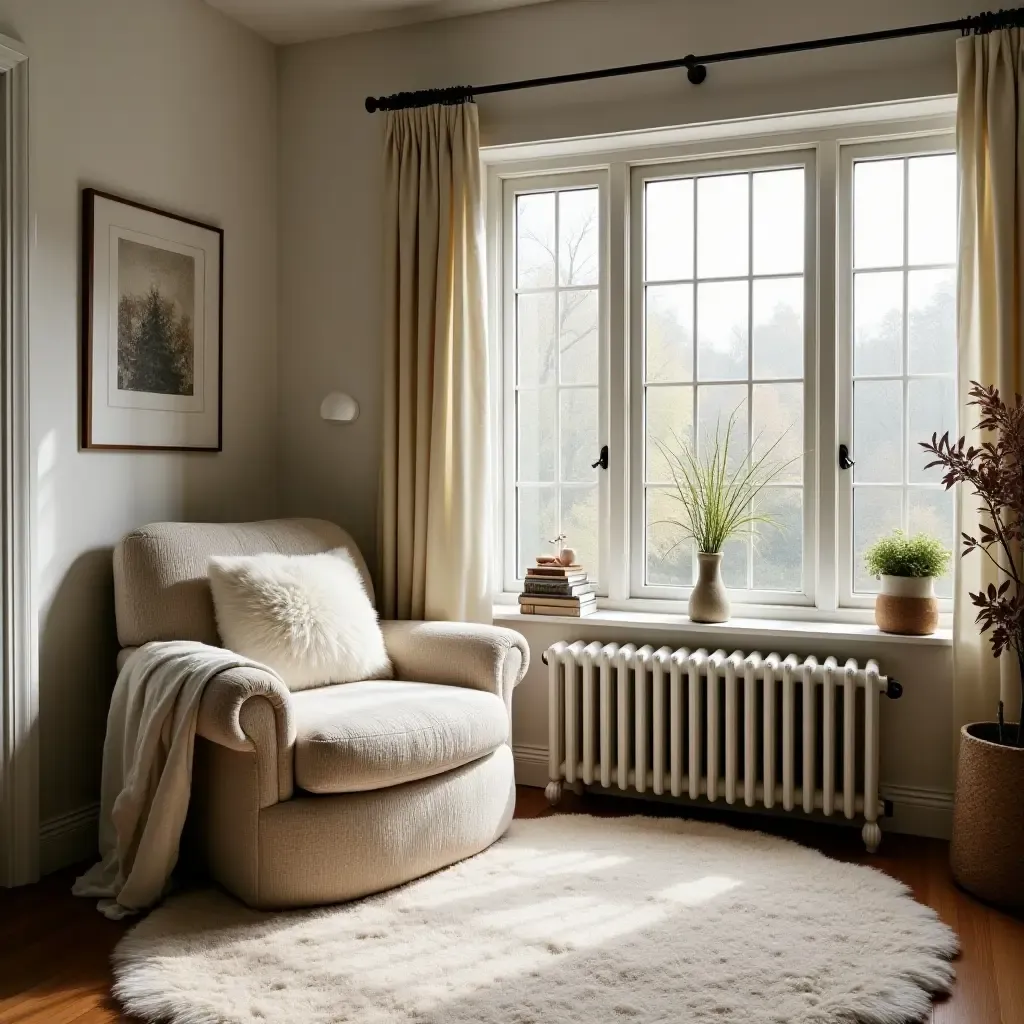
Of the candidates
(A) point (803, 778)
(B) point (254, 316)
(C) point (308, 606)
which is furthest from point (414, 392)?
(A) point (803, 778)

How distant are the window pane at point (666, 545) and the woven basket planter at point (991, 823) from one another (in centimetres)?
116

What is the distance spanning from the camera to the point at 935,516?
11.0 ft

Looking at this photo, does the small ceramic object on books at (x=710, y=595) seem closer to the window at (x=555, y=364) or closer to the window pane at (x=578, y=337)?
the window at (x=555, y=364)

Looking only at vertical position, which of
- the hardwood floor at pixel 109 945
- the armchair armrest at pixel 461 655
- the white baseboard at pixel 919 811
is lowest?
the hardwood floor at pixel 109 945

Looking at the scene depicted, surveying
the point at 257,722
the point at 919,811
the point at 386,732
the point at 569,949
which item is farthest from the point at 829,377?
the point at 257,722

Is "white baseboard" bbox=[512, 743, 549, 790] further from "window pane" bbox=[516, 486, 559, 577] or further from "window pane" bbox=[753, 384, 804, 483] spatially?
"window pane" bbox=[753, 384, 804, 483]

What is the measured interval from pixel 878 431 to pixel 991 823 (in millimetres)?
1324

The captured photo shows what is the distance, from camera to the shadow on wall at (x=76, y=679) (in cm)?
294

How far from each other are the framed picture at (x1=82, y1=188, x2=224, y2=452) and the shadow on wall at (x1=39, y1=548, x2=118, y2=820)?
0.43m

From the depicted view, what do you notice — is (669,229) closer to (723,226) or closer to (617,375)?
(723,226)

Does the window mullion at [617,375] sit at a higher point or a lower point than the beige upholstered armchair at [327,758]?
higher

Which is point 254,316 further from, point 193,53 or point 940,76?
point 940,76

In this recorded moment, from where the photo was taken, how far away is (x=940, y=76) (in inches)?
122

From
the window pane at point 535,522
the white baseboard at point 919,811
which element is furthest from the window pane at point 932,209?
the white baseboard at point 919,811
